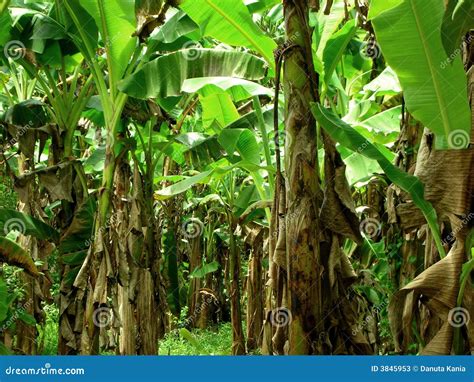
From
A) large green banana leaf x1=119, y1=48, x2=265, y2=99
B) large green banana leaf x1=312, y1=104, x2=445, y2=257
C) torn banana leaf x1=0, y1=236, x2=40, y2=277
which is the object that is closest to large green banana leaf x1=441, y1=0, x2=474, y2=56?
large green banana leaf x1=312, y1=104, x2=445, y2=257

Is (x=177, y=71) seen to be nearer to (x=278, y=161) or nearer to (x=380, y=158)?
(x=278, y=161)

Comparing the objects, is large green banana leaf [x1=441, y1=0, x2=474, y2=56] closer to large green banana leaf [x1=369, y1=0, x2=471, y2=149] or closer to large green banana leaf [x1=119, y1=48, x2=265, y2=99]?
large green banana leaf [x1=369, y1=0, x2=471, y2=149]

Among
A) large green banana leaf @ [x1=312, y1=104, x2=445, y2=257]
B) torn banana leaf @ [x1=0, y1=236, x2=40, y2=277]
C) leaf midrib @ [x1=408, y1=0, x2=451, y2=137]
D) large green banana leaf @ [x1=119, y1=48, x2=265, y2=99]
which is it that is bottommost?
torn banana leaf @ [x1=0, y1=236, x2=40, y2=277]

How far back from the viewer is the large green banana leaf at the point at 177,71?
4.03 metres

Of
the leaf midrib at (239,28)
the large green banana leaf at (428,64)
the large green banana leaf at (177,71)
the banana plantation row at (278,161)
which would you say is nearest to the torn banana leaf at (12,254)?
the banana plantation row at (278,161)

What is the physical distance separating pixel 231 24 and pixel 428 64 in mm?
1372

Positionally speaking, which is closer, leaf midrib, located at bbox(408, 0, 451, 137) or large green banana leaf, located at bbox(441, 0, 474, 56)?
large green banana leaf, located at bbox(441, 0, 474, 56)

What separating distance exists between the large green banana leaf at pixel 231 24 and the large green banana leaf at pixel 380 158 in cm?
96

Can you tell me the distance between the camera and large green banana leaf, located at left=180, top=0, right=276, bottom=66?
3584 mm

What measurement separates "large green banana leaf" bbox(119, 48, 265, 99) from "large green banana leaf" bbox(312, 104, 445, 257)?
141 cm

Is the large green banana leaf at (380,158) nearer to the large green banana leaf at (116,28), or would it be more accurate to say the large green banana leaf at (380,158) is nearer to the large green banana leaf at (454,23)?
the large green banana leaf at (454,23)

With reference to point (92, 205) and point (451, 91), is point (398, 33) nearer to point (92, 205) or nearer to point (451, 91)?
point (451, 91)

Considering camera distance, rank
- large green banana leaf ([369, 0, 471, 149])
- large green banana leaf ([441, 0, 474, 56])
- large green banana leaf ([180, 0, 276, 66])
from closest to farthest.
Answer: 1. large green banana leaf ([441, 0, 474, 56])
2. large green banana leaf ([369, 0, 471, 149])
3. large green banana leaf ([180, 0, 276, 66])

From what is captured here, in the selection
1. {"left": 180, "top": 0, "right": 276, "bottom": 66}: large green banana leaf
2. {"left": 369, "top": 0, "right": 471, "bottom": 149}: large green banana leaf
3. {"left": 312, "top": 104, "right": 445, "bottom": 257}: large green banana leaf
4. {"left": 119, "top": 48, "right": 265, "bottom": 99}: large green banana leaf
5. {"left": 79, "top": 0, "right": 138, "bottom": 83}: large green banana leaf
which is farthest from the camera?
{"left": 79, "top": 0, "right": 138, "bottom": 83}: large green banana leaf
